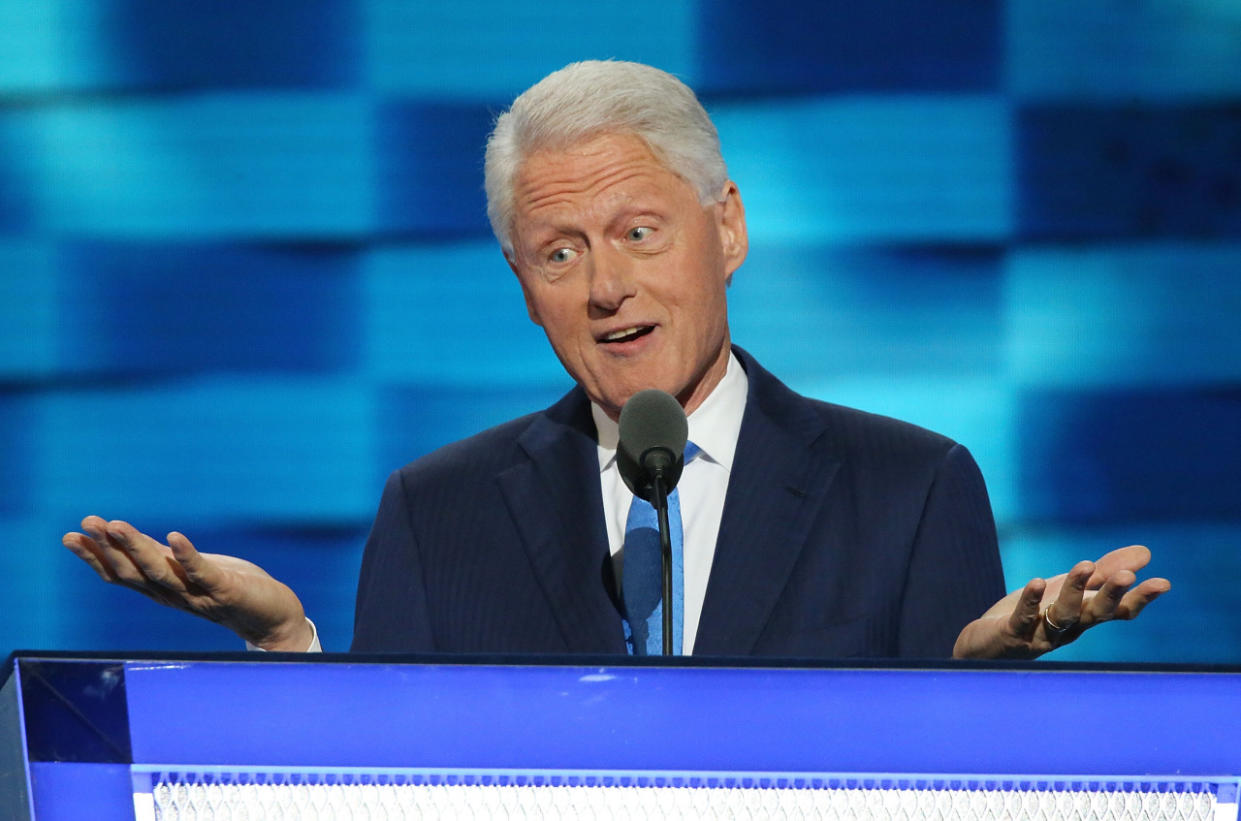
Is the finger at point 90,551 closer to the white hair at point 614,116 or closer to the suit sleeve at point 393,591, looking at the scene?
the suit sleeve at point 393,591

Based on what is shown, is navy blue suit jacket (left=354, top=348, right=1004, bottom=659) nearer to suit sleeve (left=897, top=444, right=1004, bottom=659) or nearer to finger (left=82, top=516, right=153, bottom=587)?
suit sleeve (left=897, top=444, right=1004, bottom=659)

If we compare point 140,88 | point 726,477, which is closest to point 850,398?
point 726,477

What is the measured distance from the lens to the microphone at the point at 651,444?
1132 millimetres

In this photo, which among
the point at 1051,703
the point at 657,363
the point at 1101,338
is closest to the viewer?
the point at 1051,703

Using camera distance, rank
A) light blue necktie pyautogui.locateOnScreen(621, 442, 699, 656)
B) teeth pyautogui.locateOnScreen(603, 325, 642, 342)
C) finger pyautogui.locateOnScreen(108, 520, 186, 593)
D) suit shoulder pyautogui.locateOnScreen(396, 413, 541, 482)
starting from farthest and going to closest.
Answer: suit shoulder pyautogui.locateOnScreen(396, 413, 541, 482) → teeth pyautogui.locateOnScreen(603, 325, 642, 342) → light blue necktie pyautogui.locateOnScreen(621, 442, 699, 656) → finger pyautogui.locateOnScreen(108, 520, 186, 593)

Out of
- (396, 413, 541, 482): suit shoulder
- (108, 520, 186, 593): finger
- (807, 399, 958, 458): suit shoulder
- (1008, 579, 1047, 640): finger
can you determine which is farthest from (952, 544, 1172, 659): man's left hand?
(396, 413, 541, 482): suit shoulder

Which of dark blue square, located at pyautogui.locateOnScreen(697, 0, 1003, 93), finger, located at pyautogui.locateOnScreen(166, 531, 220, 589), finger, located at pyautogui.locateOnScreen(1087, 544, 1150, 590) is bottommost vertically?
finger, located at pyautogui.locateOnScreen(1087, 544, 1150, 590)

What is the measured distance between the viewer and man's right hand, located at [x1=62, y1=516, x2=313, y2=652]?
1.11 meters

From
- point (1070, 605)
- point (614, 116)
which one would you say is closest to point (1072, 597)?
point (1070, 605)

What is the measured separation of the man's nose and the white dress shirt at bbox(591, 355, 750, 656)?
175 mm

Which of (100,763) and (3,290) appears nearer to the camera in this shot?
(100,763)

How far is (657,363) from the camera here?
1612 millimetres

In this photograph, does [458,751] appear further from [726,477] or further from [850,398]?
[850,398]

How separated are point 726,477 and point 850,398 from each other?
1069 mm
